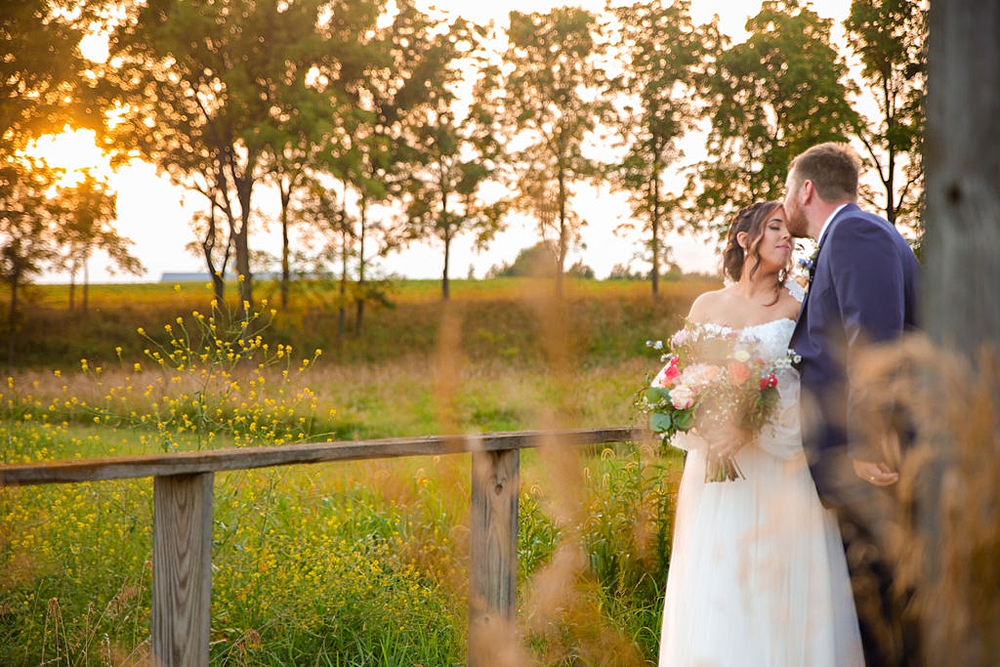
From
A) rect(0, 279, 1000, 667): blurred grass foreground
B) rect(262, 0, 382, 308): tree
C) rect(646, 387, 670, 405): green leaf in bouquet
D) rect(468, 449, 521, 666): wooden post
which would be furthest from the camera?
rect(262, 0, 382, 308): tree

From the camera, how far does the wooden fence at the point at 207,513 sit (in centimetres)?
271

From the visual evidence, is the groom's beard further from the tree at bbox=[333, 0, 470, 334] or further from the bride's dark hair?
the tree at bbox=[333, 0, 470, 334]

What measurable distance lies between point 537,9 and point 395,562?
23.0 metres

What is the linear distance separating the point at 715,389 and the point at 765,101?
68.8 feet

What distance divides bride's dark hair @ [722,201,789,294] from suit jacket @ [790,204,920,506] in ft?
1.35

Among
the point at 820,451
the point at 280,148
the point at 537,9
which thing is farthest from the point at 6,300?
the point at 820,451

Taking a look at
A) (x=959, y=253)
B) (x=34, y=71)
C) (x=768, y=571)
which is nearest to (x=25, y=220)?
(x=34, y=71)

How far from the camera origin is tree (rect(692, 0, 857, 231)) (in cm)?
2066

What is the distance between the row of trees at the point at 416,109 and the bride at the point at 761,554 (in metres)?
13.0

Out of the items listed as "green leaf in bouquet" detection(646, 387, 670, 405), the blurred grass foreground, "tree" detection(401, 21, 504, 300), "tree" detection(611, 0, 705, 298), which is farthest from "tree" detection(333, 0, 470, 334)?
"green leaf in bouquet" detection(646, 387, 670, 405)

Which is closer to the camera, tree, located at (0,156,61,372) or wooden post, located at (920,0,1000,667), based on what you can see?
wooden post, located at (920,0,1000,667)

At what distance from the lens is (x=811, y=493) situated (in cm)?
318

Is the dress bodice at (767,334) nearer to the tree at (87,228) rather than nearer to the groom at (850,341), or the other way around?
the groom at (850,341)

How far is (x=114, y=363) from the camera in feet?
65.1
